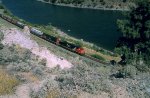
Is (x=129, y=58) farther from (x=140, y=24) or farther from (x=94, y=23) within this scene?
(x=94, y=23)

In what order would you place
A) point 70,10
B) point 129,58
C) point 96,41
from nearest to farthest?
point 129,58 → point 96,41 → point 70,10

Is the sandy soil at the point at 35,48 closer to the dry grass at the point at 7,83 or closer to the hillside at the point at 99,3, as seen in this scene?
the dry grass at the point at 7,83

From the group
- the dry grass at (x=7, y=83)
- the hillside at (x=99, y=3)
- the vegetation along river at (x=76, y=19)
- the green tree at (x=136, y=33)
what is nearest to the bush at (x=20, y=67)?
the dry grass at (x=7, y=83)

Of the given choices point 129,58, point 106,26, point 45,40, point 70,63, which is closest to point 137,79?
point 70,63

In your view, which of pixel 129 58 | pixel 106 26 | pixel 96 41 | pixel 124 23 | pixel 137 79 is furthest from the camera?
pixel 106 26

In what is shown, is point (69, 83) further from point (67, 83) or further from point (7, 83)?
point (7, 83)

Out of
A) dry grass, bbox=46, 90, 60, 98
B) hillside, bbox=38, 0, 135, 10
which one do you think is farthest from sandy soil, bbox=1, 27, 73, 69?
hillside, bbox=38, 0, 135, 10
